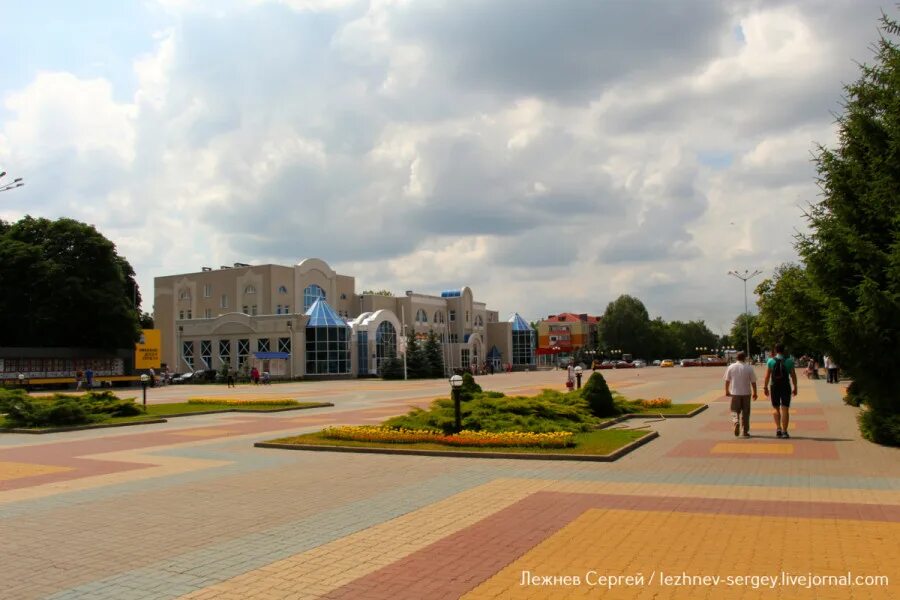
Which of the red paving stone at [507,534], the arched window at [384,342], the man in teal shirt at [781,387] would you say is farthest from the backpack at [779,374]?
the arched window at [384,342]

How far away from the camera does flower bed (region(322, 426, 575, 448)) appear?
13742mm

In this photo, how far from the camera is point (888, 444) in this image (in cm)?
1360

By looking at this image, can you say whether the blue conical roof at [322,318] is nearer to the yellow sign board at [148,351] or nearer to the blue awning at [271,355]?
the blue awning at [271,355]

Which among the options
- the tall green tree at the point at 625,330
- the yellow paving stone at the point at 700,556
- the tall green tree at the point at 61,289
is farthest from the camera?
the tall green tree at the point at 625,330

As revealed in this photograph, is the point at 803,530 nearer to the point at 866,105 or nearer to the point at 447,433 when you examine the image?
the point at 447,433

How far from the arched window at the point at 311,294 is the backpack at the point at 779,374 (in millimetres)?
74925

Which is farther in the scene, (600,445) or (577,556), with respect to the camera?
(600,445)

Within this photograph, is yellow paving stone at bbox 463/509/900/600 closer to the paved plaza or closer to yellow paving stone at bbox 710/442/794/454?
the paved plaza

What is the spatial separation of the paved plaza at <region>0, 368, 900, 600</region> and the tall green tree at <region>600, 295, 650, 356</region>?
405 feet

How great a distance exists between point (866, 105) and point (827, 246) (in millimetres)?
2906

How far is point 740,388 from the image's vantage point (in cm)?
1517

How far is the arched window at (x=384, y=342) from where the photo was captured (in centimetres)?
8231

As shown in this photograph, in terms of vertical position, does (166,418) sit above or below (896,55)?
below

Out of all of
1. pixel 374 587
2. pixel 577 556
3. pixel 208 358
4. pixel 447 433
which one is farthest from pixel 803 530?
pixel 208 358
